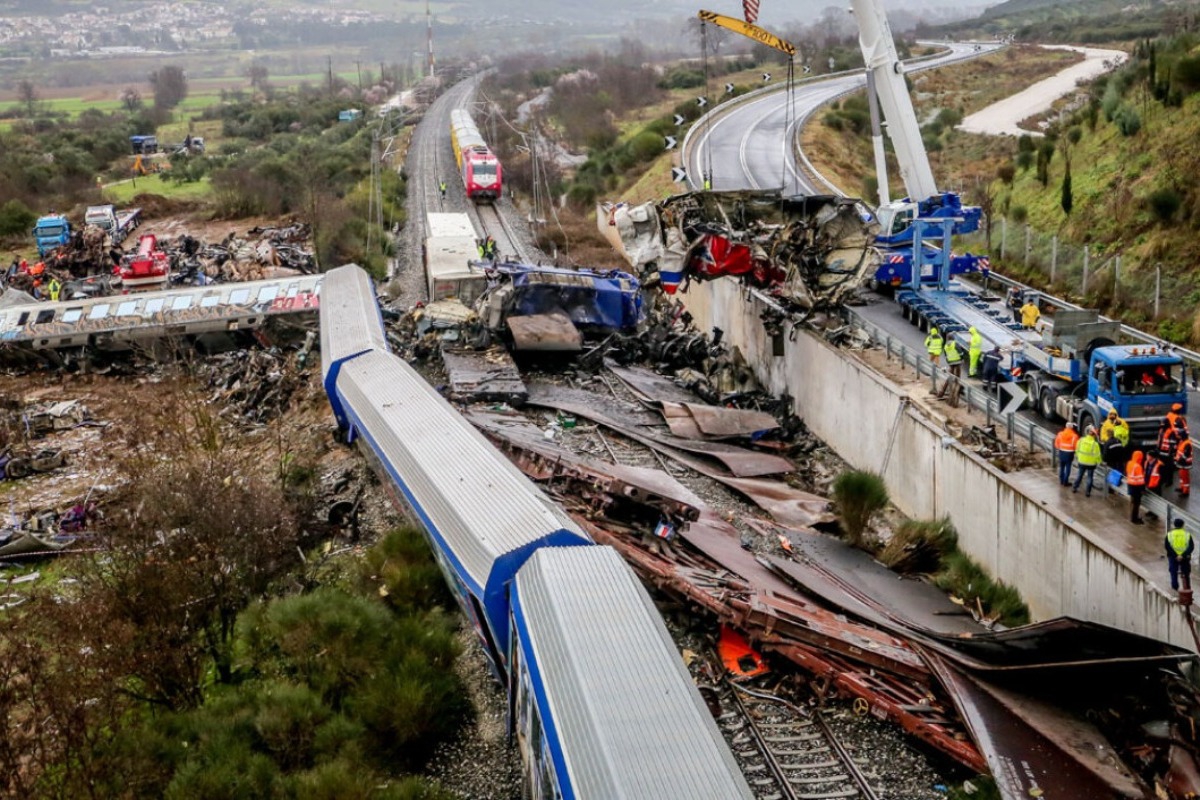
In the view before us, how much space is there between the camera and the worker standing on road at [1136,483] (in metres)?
15.8

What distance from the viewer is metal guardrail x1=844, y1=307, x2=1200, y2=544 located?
16.0 m

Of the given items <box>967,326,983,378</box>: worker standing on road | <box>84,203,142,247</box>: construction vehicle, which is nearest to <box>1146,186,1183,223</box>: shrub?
<box>967,326,983,378</box>: worker standing on road

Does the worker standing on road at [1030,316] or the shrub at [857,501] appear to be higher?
the worker standing on road at [1030,316]

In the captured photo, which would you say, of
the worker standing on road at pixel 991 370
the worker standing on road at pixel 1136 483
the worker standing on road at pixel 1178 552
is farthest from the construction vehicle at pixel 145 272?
the worker standing on road at pixel 1178 552

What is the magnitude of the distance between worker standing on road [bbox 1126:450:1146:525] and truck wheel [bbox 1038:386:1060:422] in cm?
351

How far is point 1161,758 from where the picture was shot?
1246 cm

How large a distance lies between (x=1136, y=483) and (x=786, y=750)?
6.54 m

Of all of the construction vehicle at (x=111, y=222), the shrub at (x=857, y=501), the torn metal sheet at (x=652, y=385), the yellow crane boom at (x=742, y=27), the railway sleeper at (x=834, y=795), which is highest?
the yellow crane boom at (x=742, y=27)

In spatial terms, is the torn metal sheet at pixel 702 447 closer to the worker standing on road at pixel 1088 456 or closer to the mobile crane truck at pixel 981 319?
the mobile crane truck at pixel 981 319

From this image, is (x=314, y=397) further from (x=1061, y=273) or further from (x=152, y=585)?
(x=1061, y=273)

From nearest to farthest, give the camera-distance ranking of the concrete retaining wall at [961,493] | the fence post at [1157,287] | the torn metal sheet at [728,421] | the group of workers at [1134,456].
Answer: the concrete retaining wall at [961,493] < the group of workers at [1134,456] < the torn metal sheet at [728,421] < the fence post at [1157,287]

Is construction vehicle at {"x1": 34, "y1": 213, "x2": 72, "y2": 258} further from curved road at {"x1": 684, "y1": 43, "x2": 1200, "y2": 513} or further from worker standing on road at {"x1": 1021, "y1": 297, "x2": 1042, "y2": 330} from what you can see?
worker standing on road at {"x1": 1021, "y1": 297, "x2": 1042, "y2": 330}

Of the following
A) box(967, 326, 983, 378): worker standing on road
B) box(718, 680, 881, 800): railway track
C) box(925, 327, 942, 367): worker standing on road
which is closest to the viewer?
box(718, 680, 881, 800): railway track

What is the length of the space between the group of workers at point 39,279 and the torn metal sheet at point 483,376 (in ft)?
65.6
